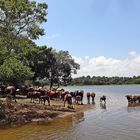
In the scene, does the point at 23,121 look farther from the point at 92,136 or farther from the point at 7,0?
the point at 7,0

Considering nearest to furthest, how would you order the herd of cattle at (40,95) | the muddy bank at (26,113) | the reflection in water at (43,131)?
the reflection in water at (43,131), the muddy bank at (26,113), the herd of cattle at (40,95)

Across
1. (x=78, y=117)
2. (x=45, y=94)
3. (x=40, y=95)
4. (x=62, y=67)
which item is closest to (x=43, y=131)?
(x=78, y=117)

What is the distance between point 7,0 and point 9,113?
933cm

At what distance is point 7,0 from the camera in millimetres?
31234

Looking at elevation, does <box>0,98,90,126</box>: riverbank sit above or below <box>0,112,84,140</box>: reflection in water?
above

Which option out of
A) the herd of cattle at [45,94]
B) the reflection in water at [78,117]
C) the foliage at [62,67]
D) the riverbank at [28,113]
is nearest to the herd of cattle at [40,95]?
the herd of cattle at [45,94]

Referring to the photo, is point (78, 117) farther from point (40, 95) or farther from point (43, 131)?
point (40, 95)

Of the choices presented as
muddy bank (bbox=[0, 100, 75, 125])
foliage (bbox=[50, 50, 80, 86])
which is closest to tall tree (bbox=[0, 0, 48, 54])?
muddy bank (bbox=[0, 100, 75, 125])

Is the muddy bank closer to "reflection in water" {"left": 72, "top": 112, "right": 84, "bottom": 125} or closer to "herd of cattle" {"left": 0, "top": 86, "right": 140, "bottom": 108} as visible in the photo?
"reflection in water" {"left": 72, "top": 112, "right": 84, "bottom": 125}

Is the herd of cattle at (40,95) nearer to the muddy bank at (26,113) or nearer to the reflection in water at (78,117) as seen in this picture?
the muddy bank at (26,113)

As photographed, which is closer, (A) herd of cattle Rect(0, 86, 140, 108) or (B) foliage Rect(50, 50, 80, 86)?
(A) herd of cattle Rect(0, 86, 140, 108)

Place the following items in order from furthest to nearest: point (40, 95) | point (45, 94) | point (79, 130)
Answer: point (45, 94), point (40, 95), point (79, 130)

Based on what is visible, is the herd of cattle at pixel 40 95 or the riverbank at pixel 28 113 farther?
the herd of cattle at pixel 40 95

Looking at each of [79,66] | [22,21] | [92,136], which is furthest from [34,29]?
[79,66]
